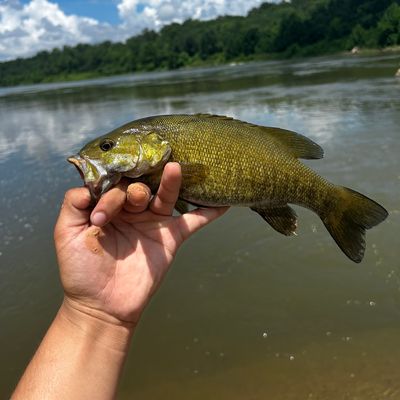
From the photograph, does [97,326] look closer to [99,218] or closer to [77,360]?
[77,360]

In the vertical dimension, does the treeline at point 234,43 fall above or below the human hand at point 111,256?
below

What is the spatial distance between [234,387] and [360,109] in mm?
15816

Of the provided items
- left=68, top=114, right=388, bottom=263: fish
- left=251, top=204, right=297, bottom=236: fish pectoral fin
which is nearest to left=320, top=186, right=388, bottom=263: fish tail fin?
left=68, top=114, right=388, bottom=263: fish

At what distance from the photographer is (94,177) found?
9.30ft

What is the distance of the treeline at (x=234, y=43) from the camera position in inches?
4048

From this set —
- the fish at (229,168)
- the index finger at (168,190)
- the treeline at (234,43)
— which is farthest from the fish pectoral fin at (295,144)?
the treeline at (234,43)

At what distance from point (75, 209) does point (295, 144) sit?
5.51ft

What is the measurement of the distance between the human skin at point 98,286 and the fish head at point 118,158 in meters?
0.10

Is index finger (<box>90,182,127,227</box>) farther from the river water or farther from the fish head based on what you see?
the river water

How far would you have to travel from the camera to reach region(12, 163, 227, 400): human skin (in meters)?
2.60

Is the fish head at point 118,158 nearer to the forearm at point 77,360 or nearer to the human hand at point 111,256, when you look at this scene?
the human hand at point 111,256

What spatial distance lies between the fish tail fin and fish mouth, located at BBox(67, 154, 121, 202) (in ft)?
5.15

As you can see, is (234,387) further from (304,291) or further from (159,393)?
(304,291)

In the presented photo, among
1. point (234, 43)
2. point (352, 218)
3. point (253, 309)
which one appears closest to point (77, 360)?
point (352, 218)
